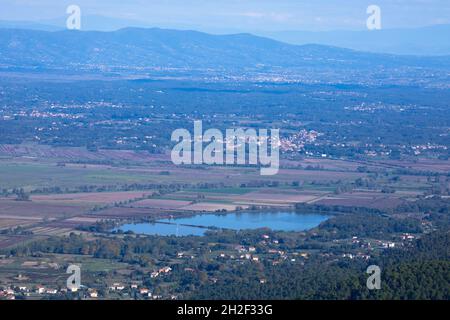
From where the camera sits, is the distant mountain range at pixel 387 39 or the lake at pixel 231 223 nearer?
the lake at pixel 231 223

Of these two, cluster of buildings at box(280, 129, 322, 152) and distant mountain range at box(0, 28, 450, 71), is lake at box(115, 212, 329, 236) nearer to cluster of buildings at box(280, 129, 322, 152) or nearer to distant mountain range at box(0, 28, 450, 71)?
cluster of buildings at box(280, 129, 322, 152)

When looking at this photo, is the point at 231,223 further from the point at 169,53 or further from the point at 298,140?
the point at 169,53

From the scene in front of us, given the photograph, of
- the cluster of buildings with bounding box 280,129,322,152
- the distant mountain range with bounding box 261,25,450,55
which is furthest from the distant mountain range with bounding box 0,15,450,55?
the cluster of buildings with bounding box 280,129,322,152

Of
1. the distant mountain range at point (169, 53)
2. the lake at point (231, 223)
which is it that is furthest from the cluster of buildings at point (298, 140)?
the distant mountain range at point (169, 53)

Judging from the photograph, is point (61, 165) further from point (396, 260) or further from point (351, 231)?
point (396, 260)

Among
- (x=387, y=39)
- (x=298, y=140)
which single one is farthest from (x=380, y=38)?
(x=298, y=140)

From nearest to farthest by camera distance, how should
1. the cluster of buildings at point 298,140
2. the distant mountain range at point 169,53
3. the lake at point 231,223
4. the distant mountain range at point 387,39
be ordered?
the lake at point 231,223 < the cluster of buildings at point 298,140 < the distant mountain range at point 169,53 < the distant mountain range at point 387,39

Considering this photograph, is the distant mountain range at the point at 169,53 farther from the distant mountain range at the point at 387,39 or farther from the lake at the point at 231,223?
the lake at the point at 231,223

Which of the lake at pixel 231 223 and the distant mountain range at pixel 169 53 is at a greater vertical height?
the distant mountain range at pixel 169 53

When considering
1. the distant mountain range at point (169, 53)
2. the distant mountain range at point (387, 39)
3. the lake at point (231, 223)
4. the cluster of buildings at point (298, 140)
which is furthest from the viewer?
the distant mountain range at point (387, 39)
